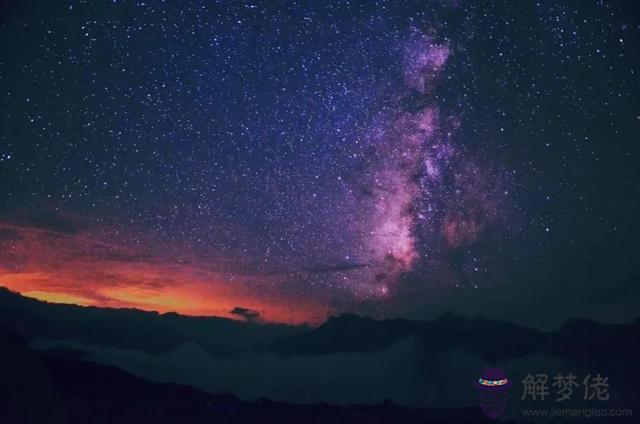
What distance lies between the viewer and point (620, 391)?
45656 mm

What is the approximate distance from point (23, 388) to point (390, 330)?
9986 centimetres

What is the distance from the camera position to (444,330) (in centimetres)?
10825

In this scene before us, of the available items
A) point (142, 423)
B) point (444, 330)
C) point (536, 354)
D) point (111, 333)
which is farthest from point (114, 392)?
point (444, 330)

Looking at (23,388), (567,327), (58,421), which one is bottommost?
(58,421)

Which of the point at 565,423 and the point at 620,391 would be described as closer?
the point at 565,423

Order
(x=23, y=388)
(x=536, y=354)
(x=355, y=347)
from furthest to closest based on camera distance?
1. (x=355, y=347)
2. (x=536, y=354)
3. (x=23, y=388)

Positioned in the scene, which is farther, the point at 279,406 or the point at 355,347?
the point at 355,347

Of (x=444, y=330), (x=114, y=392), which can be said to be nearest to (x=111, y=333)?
(x=114, y=392)

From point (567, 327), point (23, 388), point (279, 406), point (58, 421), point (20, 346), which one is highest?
point (567, 327)

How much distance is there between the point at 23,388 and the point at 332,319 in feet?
422

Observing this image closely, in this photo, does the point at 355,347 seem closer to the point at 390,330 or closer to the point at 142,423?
the point at 390,330

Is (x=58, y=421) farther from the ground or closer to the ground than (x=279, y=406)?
farther from the ground

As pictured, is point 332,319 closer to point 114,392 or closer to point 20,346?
point 114,392

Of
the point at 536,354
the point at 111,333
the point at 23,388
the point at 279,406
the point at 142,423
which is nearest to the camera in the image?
the point at 23,388
